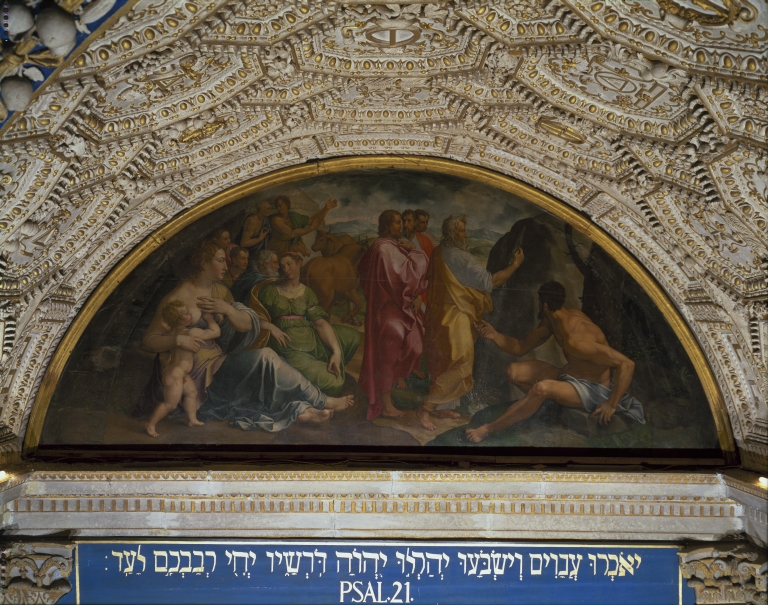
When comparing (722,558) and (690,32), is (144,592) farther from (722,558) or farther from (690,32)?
(690,32)

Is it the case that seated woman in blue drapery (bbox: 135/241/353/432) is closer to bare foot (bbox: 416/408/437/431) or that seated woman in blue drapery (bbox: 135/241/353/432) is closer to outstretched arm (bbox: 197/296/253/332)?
outstretched arm (bbox: 197/296/253/332)

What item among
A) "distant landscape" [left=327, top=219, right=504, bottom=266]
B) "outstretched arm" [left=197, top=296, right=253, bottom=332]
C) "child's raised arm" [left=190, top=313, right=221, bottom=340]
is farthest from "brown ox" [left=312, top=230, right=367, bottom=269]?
"child's raised arm" [left=190, top=313, right=221, bottom=340]

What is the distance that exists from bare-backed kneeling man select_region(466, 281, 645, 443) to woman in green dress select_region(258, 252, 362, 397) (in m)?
1.53

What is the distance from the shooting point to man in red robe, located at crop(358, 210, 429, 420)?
33.0ft

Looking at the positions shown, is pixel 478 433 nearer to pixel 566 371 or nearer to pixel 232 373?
pixel 566 371

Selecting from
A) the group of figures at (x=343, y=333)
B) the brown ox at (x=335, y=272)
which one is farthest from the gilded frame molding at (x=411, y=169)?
the brown ox at (x=335, y=272)

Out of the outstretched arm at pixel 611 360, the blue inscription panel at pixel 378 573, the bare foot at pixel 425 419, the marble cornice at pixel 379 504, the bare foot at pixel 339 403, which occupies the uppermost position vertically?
the outstretched arm at pixel 611 360

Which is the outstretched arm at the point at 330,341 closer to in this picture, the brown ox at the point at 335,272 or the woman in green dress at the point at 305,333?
the woman in green dress at the point at 305,333

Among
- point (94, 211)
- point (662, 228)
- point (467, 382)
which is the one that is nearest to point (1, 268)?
point (94, 211)

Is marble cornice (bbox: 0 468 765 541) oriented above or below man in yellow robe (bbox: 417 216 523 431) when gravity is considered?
below

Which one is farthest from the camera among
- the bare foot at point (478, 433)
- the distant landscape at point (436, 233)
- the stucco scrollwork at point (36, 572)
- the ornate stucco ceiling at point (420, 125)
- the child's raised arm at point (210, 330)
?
the distant landscape at point (436, 233)

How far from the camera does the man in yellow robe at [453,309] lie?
10.0 m

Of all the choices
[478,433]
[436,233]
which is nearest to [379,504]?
[478,433]

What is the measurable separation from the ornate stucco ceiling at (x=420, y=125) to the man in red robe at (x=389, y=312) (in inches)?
43.9
